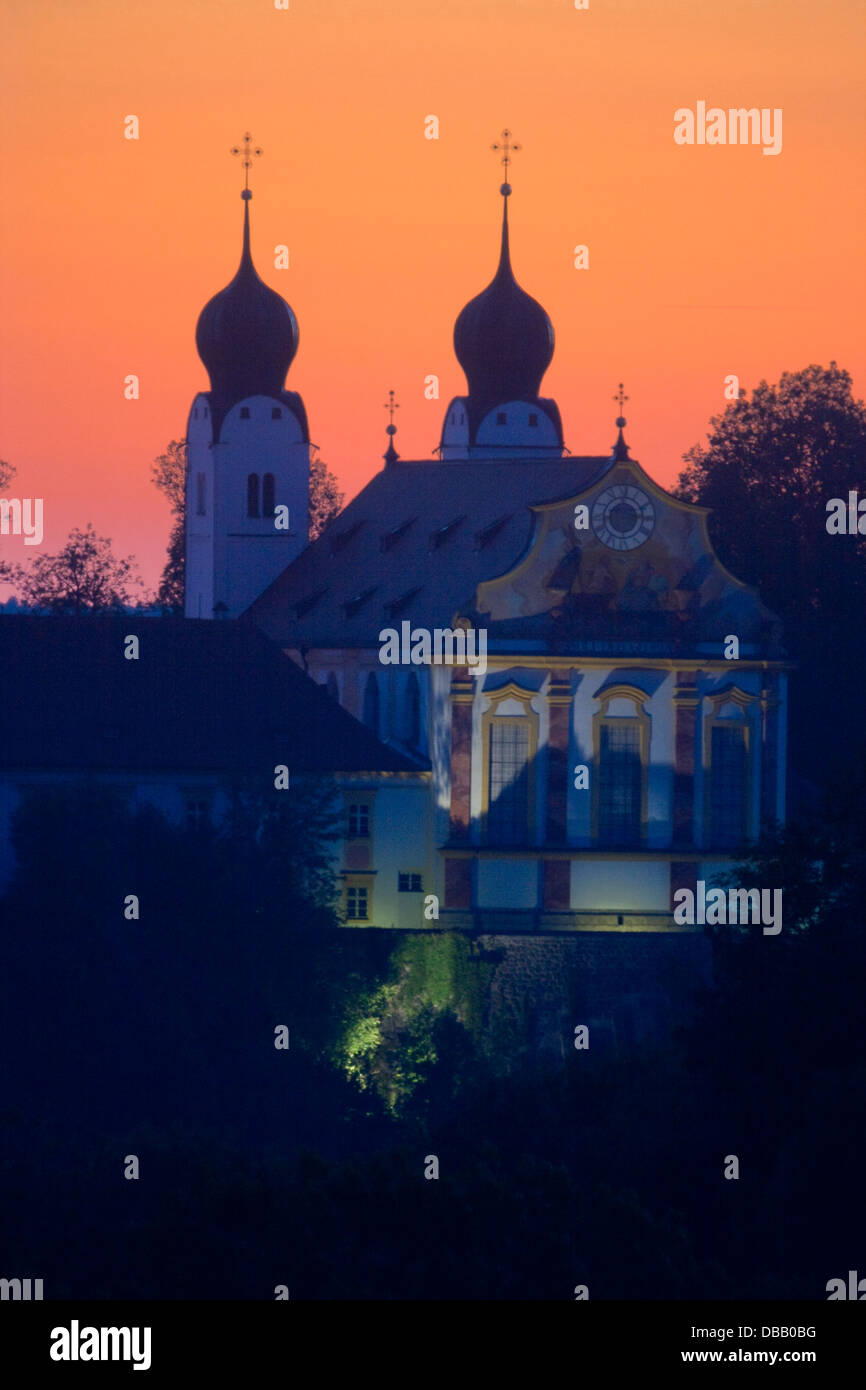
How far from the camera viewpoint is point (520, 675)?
2790 inches

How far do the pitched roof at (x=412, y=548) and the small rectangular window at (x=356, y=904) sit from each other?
19.8 feet

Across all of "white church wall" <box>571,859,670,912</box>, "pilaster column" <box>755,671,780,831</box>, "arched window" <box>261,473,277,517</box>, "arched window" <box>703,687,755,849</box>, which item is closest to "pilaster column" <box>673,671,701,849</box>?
"arched window" <box>703,687,755,849</box>

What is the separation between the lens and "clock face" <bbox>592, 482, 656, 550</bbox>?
71.3m

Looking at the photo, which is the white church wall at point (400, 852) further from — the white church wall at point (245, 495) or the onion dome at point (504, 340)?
the onion dome at point (504, 340)

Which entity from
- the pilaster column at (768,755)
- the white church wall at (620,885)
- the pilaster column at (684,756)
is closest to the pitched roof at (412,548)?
the pilaster column at (684,756)

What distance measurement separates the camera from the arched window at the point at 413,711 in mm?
74312

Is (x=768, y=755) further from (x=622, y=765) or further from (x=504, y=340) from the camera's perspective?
(x=504, y=340)

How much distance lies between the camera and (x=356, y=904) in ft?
234

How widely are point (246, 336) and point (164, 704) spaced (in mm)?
16429

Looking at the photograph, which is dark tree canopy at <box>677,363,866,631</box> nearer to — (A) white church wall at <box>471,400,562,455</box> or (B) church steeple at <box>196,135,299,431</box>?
(A) white church wall at <box>471,400,562,455</box>

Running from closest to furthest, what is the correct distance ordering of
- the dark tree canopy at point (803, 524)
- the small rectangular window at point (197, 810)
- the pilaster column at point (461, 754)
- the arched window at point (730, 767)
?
the small rectangular window at point (197, 810)
the pilaster column at point (461, 754)
the arched window at point (730, 767)
the dark tree canopy at point (803, 524)
